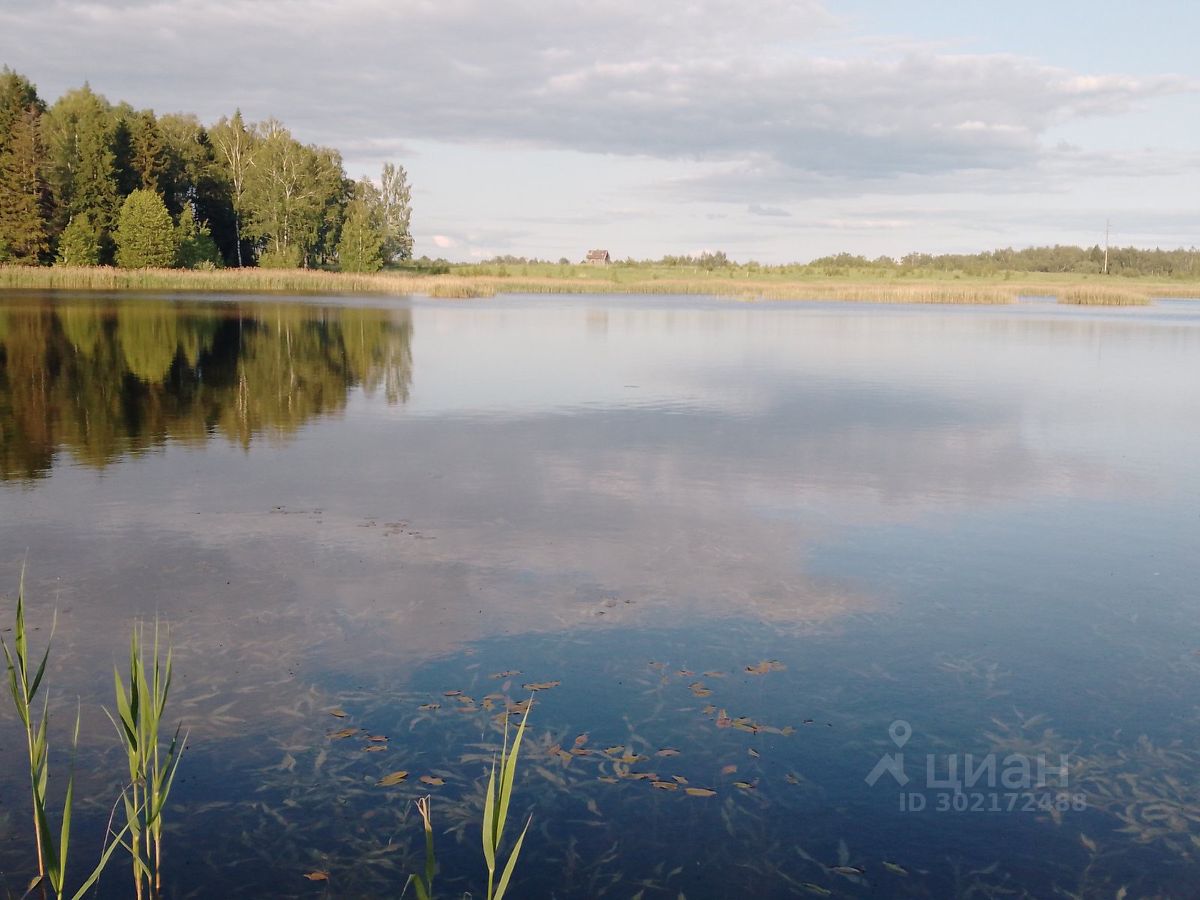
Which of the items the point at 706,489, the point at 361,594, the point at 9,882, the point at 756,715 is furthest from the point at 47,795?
the point at 706,489

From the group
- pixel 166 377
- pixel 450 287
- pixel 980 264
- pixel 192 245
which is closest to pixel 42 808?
pixel 166 377

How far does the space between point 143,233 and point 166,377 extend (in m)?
56.1

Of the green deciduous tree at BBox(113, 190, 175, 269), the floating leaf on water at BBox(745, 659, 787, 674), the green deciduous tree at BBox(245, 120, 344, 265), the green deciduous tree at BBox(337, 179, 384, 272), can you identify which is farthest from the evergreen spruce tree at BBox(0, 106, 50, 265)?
the floating leaf on water at BBox(745, 659, 787, 674)

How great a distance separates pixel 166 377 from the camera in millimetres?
23422

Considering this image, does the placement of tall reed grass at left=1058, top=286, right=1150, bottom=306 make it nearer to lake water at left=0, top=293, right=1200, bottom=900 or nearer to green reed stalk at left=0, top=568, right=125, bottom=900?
lake water at left=0, top=293, right=1200, bottom=900

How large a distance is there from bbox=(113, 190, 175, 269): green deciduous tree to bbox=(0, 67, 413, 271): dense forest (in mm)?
78

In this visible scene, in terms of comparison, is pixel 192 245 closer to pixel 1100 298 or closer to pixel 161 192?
pixel 161 192

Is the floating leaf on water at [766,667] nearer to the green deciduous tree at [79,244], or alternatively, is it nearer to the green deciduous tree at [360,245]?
the green deciduous tree at [79,244]

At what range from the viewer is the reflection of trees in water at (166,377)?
53.1ft

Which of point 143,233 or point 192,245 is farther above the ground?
point 143,233

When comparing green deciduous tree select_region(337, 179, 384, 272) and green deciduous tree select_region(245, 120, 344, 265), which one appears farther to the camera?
green deciduous tree select_region(337, 179, 384, 272)

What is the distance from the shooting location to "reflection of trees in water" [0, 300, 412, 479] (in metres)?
16.2

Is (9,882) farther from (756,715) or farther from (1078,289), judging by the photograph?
(1078,289)

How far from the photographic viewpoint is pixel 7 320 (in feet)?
124
